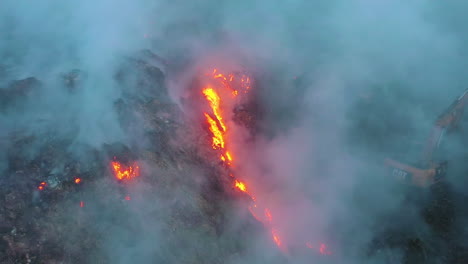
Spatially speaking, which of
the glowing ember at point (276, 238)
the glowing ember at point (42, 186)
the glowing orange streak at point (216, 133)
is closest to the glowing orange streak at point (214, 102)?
the glowing orange streak at point (216, 133)

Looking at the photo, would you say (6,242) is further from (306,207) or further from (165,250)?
(306,207)

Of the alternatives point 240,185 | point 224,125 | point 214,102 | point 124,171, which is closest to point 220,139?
point 224,125

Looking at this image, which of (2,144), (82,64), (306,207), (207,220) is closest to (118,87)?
(82,64)

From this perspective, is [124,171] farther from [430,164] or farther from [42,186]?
[430,164]

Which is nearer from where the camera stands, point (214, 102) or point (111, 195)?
point (111, 195)

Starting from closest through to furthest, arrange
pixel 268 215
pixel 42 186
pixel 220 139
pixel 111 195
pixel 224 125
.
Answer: pixel 42 186 < pixel 111 195 < pixel 220 139 < pixel 268 215 < pixel 224 125

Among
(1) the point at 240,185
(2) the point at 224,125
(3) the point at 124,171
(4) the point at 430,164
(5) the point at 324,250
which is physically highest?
(4) the point at 430,164

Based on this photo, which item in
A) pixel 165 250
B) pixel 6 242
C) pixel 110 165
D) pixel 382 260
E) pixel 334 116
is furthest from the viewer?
pixel 334 116
